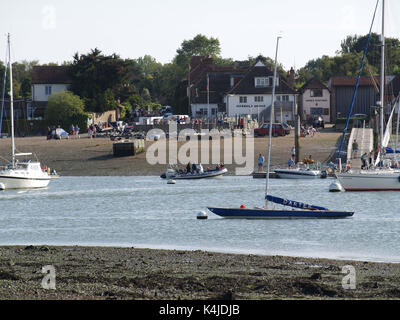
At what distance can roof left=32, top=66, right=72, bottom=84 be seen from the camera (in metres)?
109

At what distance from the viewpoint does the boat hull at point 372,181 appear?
5500cm

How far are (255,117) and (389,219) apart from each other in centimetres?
5976

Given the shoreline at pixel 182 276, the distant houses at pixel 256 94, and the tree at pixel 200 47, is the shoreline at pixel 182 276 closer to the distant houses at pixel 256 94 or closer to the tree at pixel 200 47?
the distant houses at pixel 256 94

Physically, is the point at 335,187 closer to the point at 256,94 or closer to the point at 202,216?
the point at 202,216

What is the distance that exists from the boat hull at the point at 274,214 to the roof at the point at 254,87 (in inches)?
2495

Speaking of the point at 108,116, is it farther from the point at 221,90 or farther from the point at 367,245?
the point at 367,245

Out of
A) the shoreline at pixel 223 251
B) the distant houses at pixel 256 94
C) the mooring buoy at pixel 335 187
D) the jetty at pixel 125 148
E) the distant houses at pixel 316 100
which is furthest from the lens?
the distant houses at pixel 316 100

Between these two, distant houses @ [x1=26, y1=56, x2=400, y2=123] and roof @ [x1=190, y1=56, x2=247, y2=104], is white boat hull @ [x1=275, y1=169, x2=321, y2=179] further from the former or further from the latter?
roof @ [x1=190, y1=56, x2=247, y2=104]

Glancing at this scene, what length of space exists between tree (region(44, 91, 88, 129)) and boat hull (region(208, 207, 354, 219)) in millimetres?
57610

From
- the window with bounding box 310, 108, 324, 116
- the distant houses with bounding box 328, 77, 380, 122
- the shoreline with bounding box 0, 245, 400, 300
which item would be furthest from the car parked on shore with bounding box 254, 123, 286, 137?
the shoreline with bounding box 0, 245, 400, 300

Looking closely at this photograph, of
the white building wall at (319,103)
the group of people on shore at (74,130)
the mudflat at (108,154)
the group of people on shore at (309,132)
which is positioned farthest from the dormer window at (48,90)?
the group of people on shore at (309,132)

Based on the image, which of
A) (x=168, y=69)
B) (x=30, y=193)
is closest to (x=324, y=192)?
(x=30, y=193)

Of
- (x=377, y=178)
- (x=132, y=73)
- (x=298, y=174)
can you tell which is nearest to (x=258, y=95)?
(x=132, y=73)

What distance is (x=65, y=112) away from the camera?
319 ft
